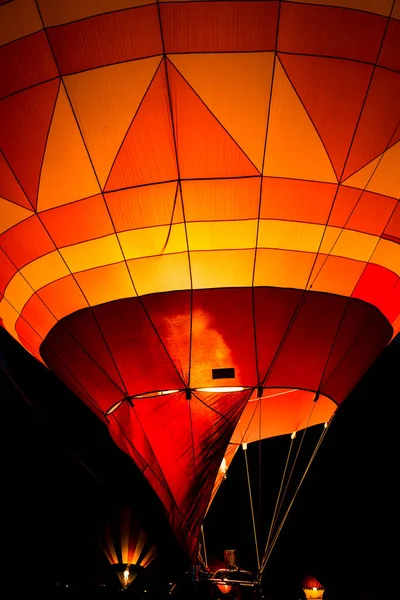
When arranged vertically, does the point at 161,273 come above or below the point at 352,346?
above

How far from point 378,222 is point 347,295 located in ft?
1.98

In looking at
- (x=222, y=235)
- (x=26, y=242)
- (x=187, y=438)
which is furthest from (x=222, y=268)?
(x=26, y=242)

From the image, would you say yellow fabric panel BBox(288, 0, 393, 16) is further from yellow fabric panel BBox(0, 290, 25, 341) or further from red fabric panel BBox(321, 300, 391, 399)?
yellow fabric panel BBox(0, 290, 25, 341)

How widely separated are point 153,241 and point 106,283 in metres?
0.50

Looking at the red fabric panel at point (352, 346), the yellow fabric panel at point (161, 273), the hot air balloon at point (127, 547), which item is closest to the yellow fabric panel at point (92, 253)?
the yellow fabric panel at point (161, 273)

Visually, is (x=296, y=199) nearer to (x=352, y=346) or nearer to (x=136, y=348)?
(x=352, y=346)

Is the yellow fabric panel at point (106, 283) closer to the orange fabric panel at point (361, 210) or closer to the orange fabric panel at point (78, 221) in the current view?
the orange fabric panel at point (78, 221)

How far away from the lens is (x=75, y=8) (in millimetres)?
3027

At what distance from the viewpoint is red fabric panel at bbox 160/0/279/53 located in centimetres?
303

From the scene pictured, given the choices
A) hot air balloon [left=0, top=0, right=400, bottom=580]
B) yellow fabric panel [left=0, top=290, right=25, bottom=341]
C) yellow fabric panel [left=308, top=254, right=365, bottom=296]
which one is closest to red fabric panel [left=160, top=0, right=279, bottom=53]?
hot air balloon [left=0, top=0, right=400, bottom=580]

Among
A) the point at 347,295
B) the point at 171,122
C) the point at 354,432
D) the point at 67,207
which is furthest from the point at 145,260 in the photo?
the point at 354,432

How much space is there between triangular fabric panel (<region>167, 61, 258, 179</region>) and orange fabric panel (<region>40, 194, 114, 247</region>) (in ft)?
2.05

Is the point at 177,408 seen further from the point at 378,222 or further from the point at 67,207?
the point at 378,222

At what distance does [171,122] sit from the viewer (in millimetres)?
3375
